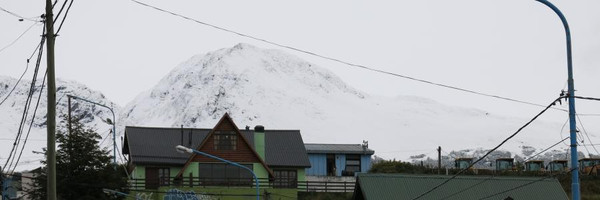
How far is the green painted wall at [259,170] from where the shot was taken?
229 feet

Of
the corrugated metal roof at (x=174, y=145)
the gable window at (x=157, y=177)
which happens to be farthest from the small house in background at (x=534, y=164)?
the gable window at (x=157, y=177)

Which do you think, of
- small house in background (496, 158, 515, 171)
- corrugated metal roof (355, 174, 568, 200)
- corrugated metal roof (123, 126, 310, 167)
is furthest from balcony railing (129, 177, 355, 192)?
small house in background (496, 158, 515, 171)

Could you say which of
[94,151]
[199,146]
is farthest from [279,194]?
[94,151]

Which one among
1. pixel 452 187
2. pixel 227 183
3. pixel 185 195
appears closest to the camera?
pixel 452 187

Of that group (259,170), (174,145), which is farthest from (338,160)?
(174,145)

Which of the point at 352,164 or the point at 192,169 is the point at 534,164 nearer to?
the point at 352,164

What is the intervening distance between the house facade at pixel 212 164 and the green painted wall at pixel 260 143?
97 mm

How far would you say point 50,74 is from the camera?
25391 mm

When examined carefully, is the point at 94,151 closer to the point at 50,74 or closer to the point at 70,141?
the point at 70,141

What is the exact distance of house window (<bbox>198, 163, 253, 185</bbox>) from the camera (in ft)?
226

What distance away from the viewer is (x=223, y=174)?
69.6 m

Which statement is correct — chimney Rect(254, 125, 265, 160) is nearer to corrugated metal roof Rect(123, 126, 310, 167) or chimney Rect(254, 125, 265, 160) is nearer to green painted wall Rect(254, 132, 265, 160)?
green painted wall Rect(254, 132, 265, 160)

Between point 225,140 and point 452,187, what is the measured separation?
70.9 ft

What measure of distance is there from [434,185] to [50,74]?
1236 inches
